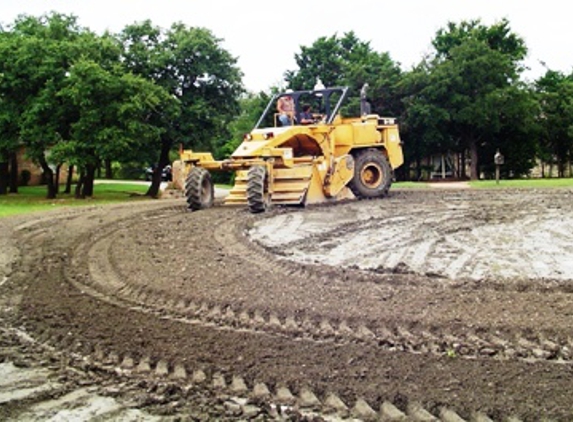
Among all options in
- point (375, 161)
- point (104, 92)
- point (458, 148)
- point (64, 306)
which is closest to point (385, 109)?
point (458, 148)

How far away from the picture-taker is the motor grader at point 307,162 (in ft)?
45.6

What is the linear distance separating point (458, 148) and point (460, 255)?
32668mm

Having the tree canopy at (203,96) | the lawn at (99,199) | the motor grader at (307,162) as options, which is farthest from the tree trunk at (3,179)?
the motor grader at (307,162)

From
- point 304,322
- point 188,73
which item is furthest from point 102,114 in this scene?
point 304,322

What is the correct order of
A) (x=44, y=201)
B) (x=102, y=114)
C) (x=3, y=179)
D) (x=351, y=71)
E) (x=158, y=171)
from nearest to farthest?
(x=102, y=114)
(x=44, y=201)
(x=158, y=171)
(x=3, y=179)
(x=351, y=71)

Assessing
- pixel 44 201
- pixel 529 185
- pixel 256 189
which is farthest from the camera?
pixel 44 201

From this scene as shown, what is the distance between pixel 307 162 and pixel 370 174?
9.95 feet

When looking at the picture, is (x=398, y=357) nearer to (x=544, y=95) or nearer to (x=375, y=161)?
(x=375, y=161)

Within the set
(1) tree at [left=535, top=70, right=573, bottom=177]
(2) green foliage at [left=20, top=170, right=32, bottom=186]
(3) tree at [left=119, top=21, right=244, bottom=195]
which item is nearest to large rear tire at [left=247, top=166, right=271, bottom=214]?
(3) tree at [left=119, top=21, right=244, bottom=195]

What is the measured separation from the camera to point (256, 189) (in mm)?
13055

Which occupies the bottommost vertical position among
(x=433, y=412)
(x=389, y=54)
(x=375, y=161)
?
(x=433, y=412)

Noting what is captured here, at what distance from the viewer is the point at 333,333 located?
5117mm

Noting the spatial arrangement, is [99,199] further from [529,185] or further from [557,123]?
[557,123]

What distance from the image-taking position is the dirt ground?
12.7 ft
